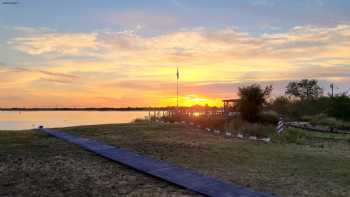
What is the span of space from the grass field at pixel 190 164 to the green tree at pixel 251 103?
14.6 m

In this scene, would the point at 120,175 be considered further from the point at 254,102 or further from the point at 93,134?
the point at 254,102

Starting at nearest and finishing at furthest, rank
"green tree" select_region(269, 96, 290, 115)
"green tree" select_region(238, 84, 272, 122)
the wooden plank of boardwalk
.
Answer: the wooden plank of boardwalk, "green tree" select_region(238, 84, 272, 122), "green tree" select_region(269, 96, 290, 115)

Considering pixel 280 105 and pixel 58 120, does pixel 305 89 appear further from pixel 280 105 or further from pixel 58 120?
pixel 58 120

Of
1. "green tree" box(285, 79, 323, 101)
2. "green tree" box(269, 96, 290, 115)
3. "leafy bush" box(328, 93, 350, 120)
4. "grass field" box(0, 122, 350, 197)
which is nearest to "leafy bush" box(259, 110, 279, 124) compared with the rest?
"green tree" box(269, 96, 290, 115)

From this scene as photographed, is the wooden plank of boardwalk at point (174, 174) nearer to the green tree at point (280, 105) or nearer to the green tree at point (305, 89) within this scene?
the green tree at point (280, 105)

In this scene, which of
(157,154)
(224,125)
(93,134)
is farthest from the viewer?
(224,125)

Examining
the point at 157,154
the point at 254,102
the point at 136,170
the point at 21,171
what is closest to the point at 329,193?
the point at 136,170

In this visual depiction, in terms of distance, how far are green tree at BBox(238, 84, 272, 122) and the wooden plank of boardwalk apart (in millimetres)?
19343

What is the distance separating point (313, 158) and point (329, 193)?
5184mm

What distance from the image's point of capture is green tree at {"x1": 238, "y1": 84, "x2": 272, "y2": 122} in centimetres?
3203

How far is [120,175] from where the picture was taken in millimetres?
9758

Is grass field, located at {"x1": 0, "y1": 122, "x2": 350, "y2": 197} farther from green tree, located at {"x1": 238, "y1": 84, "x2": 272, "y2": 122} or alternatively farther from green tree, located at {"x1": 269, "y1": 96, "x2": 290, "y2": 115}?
Result: green tree, located at {"x1": 269, "y1": 96, "x2": 290, "y2": 115}

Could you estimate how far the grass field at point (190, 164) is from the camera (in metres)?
8.92

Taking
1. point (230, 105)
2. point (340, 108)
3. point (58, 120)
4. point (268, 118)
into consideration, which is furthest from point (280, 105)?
point (58, 120)
